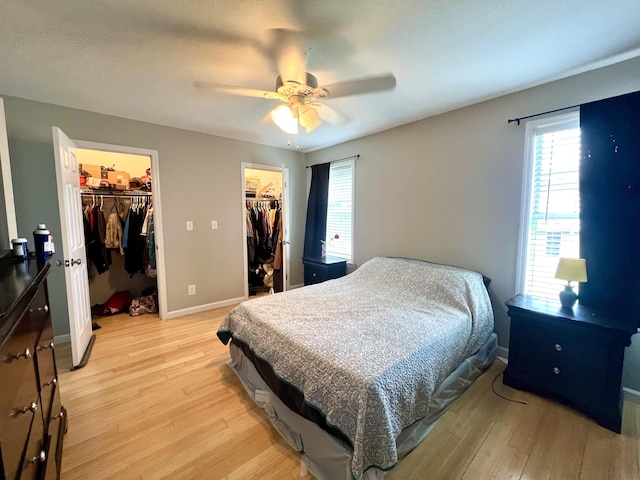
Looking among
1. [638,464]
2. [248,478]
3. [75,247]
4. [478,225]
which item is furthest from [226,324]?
[638,464]

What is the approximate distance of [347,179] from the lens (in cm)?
377

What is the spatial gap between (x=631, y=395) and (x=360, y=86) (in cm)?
293

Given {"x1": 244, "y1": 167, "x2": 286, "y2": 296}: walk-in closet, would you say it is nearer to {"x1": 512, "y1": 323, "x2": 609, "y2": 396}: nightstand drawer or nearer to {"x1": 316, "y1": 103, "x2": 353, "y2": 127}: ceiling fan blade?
{"x1": 316, "y1": 103, "x2": 353, "y2": 127}: ceiling fan blade

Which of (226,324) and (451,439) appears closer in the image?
(451,439)

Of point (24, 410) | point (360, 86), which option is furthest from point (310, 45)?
point (24, 410)

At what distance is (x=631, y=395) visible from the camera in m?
1.86

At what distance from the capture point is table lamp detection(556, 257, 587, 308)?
1.80m

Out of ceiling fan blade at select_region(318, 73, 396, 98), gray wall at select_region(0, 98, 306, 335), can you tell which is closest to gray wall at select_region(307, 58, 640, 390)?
ceiling fan blade at select_region(318, 73, 396, 98)

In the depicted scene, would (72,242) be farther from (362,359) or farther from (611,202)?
(611,202)

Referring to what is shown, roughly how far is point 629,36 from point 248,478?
10.6 ft

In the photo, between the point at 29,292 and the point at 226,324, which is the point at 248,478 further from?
the point at 29,292

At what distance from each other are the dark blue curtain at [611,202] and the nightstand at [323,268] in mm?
2394

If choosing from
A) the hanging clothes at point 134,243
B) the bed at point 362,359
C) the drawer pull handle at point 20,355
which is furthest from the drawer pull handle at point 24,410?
the hanging clothes at point 134,243

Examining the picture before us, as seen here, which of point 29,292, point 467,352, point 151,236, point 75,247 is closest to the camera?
point 29,292
